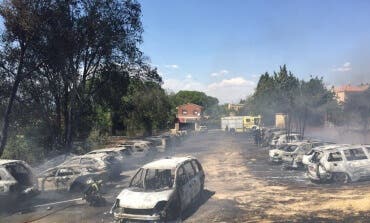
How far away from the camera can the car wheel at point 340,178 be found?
54.0 ft

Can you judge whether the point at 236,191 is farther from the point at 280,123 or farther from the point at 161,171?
the point at 280,123

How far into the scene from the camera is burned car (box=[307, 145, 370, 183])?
16.4 meters

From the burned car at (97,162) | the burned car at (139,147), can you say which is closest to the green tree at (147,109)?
the burned car at (139,147)

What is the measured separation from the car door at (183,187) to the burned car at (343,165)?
6.71m

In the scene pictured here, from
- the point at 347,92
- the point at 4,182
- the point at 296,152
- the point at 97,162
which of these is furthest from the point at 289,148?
the point at 347,92

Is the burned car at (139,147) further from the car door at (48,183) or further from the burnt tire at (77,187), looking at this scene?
the car door at (48,183)

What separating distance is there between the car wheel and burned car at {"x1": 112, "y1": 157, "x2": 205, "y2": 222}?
19.7ft

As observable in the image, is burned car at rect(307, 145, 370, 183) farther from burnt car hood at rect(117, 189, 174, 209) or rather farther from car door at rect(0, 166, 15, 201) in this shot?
car door at rect(0, 166, 15, 201)

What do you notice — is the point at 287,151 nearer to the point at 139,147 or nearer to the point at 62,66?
the point at 139,147

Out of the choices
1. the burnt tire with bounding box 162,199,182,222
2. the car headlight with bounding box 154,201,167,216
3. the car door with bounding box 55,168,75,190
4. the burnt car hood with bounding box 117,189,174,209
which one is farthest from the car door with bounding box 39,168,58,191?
the car headlight with bounding box 154,201,167,216

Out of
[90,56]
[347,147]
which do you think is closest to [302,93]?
[90,56]

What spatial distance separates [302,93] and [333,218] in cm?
2970

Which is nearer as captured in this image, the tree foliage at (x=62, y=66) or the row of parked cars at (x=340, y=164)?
the row of parked cars at (x=340, y=164)

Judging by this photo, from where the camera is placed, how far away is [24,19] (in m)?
21.1
